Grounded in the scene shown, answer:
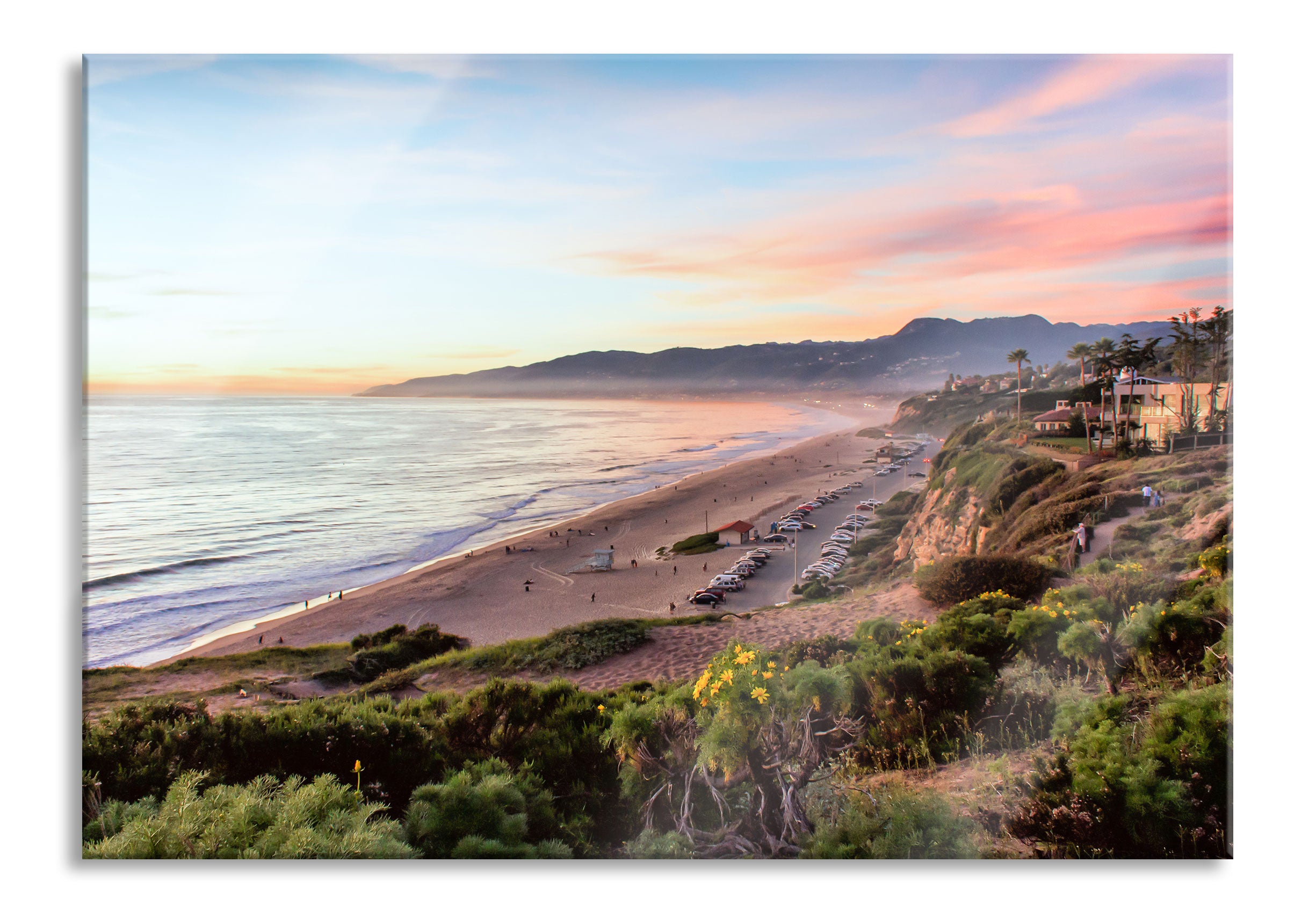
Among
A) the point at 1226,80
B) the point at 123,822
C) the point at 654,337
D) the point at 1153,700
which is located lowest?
the point at 123,822

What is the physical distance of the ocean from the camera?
2.43 meters

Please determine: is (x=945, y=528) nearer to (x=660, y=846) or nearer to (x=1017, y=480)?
(x=1017, y=480)

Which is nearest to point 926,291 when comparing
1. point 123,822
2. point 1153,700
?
point 1153,700

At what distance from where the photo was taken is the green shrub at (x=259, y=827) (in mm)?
2150

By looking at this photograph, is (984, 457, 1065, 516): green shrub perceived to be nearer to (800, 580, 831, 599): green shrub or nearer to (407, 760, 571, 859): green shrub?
(800, 580, 831, 599): green shrub

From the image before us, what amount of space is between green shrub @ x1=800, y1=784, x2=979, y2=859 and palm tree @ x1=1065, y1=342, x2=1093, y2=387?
1954 mm

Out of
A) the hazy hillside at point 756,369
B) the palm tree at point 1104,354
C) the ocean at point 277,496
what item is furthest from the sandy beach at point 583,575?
the palm tree at point 1104,354

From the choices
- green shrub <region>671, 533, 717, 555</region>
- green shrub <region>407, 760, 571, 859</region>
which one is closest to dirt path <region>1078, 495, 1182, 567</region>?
green shrub <region>671, 533, 717, 555</region>

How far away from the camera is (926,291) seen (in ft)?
9.11

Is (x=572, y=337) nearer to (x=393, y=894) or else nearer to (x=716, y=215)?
(x=716, y=215)

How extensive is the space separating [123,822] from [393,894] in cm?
109

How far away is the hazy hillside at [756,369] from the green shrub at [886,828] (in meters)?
1.89

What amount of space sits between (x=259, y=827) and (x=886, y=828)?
2427mm

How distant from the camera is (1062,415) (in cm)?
271
